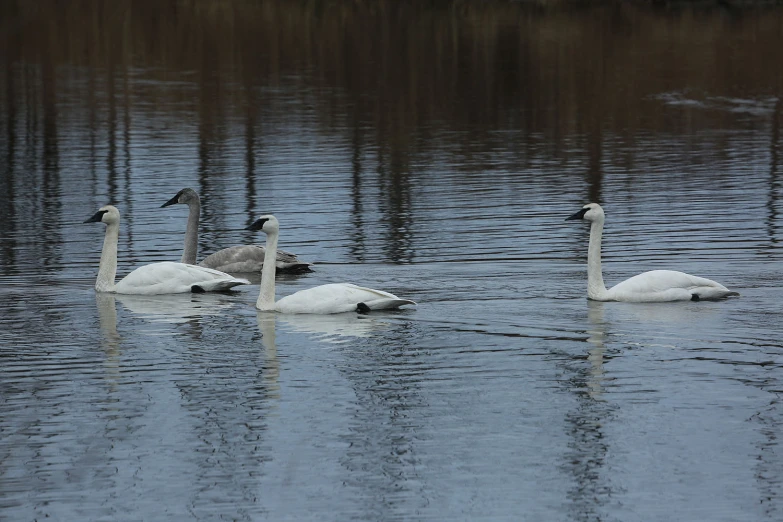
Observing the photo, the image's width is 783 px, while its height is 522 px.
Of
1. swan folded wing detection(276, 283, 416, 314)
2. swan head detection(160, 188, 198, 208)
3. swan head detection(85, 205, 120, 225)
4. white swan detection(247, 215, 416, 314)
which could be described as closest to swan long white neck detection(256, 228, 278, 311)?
white swan detection(247, 215, 416, 314)

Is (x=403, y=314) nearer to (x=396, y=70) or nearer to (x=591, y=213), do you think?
(x=591, y=213)

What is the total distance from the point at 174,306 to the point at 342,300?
1.88 meters

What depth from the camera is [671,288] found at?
48.0ft

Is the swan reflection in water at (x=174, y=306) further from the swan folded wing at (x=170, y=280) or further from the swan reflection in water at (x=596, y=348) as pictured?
the swan reflection in water at (x=596, y=348)

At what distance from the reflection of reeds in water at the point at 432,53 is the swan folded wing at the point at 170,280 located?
13887mm

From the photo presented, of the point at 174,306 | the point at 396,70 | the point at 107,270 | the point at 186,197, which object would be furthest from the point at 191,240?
the point at 396,70

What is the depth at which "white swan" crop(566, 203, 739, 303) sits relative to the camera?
14.6 m

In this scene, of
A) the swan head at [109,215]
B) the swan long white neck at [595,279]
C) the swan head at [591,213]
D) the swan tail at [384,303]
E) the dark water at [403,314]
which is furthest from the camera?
the swan head at [109,215]

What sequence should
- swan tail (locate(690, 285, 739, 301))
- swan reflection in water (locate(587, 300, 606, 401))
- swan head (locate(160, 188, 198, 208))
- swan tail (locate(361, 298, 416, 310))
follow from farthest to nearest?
swan head (locate(160, 188, 198, 208))
swan tail (locate(690, 285, 739, 301))
swan tail (locate(361, 298, 416, 310))
swan reflection in water (locate(587, 300, 606, 401))

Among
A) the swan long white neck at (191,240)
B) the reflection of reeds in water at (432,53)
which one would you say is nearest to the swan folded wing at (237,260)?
the swan long white neck at (191,240)

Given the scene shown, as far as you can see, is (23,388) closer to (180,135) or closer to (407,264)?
(407,264)

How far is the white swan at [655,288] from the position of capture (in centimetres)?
1463

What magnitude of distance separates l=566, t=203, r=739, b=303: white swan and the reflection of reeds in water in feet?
51.1

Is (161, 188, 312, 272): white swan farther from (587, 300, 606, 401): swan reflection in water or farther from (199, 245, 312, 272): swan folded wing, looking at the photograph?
(587, 300, 606, 401): swan reflection in water
